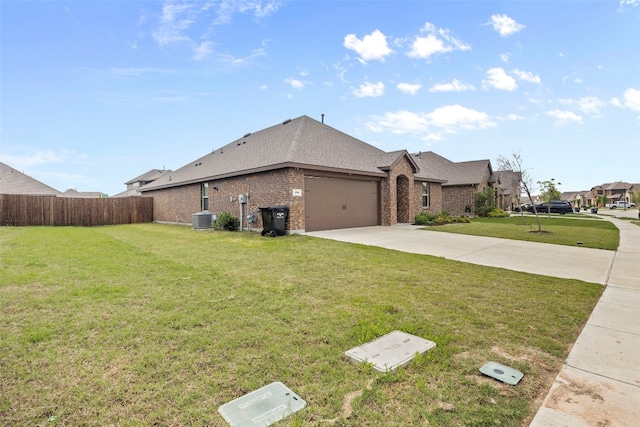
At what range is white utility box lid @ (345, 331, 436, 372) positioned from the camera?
2725 millimetres

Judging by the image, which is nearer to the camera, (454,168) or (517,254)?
(517,254)

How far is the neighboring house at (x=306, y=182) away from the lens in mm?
12867

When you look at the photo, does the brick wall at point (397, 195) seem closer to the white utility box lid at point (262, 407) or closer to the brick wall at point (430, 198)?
the brick wall at point (430, 198)

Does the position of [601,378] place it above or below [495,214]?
below

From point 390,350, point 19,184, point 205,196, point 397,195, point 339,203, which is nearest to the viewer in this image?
point 390,350

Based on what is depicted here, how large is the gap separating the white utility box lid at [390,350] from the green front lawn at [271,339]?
0.34 feet

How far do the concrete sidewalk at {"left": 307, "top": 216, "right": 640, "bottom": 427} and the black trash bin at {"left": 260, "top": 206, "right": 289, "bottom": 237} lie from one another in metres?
5.82

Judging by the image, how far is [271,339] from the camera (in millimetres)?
3193

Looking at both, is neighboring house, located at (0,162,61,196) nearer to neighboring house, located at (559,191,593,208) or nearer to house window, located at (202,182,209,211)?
house window, located at (202,182,209,211)

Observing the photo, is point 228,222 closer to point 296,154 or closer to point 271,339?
point 296,154

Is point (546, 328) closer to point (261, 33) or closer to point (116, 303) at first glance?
point (116, 303)

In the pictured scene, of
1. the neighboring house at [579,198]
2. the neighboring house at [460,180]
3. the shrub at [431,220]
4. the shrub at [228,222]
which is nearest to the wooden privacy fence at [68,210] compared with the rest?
the shrub at [228,222]

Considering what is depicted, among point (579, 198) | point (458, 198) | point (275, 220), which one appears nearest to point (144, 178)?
point (275, 220)

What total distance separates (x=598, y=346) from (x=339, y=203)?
1154cm
